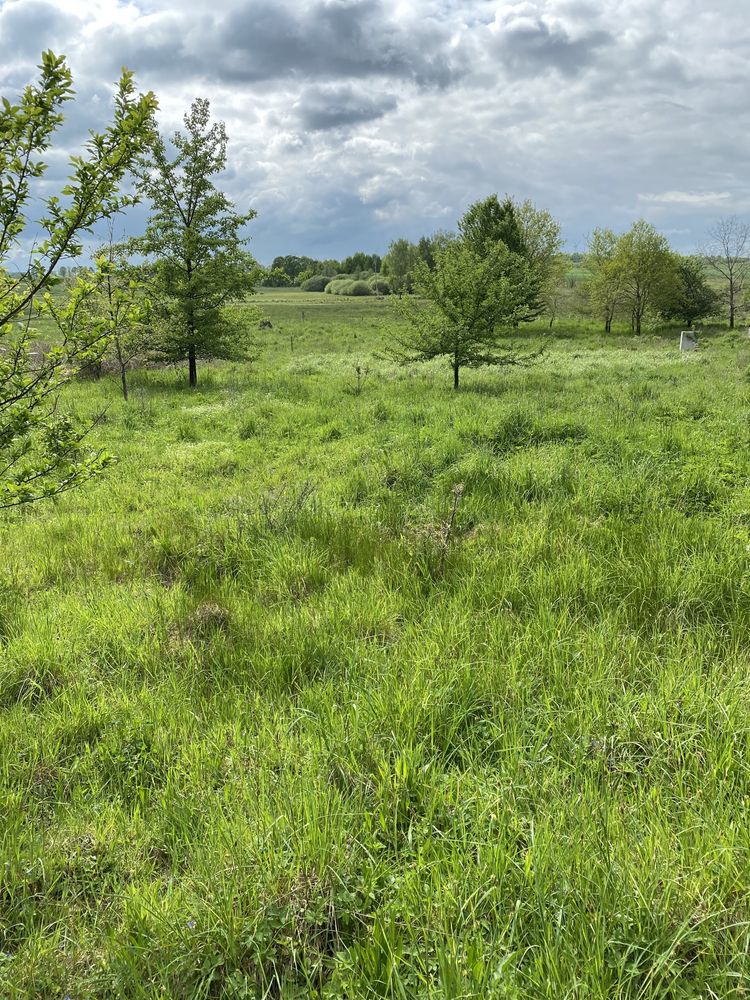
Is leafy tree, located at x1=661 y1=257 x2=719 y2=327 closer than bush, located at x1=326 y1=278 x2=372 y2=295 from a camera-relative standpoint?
Yes

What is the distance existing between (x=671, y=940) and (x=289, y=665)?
2.46 meters

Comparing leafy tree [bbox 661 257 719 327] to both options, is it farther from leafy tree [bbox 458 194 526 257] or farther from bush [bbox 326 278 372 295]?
bush [bbox 326 278 372 295]

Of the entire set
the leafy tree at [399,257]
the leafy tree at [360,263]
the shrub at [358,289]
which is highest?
the leafy tree at [360,263]

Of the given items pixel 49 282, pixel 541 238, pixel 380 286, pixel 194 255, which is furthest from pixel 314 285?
pixel 49 282

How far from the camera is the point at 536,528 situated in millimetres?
5449

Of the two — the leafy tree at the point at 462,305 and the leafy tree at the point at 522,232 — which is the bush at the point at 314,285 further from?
the leafy tree at the point at 462,305

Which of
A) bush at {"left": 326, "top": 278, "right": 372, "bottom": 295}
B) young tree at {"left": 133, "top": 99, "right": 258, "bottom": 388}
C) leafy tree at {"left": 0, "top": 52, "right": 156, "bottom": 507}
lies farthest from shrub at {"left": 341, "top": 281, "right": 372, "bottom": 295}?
leafy tree at {"left": 0, "top": 52, "right": 156, "bottom": 507}

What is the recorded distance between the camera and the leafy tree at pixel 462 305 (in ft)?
50.4

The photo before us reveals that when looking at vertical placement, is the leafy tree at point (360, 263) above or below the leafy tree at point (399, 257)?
above

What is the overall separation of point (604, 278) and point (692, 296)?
25.5 feet

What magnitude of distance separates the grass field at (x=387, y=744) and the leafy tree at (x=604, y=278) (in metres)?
37.8

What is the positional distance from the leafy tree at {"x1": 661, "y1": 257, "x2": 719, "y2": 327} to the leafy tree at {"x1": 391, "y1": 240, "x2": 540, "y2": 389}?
104 feet

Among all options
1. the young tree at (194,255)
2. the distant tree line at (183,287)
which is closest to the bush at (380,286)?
the distant tree line at (183,287)

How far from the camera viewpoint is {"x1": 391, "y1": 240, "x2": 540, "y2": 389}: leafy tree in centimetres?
1537
